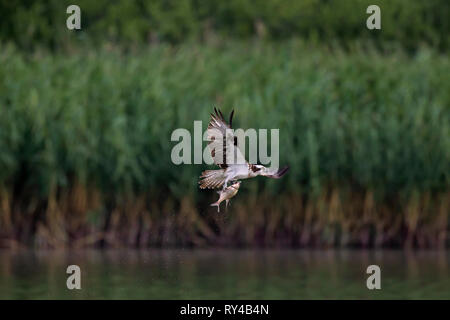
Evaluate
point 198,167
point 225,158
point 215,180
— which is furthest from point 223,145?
point 198,167

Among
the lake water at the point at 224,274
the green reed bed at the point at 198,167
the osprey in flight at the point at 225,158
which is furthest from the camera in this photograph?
the green reed bed at the point at 198,167

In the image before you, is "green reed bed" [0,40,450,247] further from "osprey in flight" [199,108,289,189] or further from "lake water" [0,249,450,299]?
"osprey in flight" [199,108,289,189]

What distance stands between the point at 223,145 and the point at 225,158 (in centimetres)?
9

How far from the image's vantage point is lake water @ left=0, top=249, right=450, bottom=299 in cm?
1073

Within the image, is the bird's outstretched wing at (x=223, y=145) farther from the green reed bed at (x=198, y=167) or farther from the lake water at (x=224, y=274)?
the green reed bed at (x=198, y=167)

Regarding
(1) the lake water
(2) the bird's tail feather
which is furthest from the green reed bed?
(2) the bird's tail feather

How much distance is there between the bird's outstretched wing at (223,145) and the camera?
7230 mm

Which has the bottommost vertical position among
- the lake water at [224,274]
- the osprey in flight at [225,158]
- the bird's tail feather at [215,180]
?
the lake water at [224,274]

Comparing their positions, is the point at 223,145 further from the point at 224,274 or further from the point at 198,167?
the point at 198,167

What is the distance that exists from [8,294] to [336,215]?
4.90 metres

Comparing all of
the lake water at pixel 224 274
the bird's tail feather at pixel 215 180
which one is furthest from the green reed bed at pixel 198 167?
the bird's tail feather at pixel 215 180

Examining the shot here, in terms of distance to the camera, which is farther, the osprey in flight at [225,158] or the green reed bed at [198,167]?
the green reed bed at [198,167]

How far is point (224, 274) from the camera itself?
11.9 m

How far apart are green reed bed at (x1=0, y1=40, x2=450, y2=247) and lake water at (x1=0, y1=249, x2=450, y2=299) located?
0.34 metres
